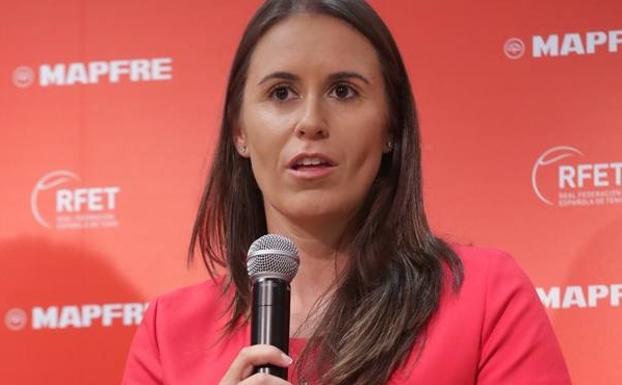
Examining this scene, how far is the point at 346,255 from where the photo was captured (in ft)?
6.03

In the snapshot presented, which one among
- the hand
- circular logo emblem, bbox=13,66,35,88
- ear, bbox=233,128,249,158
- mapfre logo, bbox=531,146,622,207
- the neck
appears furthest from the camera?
circular logo emblem, bbox=13,66,35,88

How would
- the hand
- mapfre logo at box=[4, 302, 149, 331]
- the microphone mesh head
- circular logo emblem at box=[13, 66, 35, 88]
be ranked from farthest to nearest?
circular logo emblem at box=[13, 66, 35, 88]
mapfre logo at box=[4, 302, 149, 331]
the microphone mesh head
the hand

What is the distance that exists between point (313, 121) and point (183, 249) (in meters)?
1.24

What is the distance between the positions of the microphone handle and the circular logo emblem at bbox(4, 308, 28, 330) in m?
1.71

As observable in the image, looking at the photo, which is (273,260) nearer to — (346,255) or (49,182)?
(346,255)

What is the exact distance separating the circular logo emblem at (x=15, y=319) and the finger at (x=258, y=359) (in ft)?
5.65

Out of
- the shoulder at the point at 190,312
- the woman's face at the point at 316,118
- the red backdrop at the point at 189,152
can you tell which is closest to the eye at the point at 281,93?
the woman's face at the point at 316,118

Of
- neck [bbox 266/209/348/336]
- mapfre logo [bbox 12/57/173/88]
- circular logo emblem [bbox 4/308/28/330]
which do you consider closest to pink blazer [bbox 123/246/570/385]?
neck [bbox 266/209/348/336]

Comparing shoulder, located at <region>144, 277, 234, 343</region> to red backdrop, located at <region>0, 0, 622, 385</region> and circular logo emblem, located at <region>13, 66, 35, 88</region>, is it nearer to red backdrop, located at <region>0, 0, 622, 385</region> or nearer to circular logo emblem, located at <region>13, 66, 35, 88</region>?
red backdrop, located at <region>0, 0, 622, 385</region>

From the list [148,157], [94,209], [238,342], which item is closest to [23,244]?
[94,209]

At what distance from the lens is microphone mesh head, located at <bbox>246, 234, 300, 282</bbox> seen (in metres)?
1.34

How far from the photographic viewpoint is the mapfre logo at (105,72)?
2.93 meters

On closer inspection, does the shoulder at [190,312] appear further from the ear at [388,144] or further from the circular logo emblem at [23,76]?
the circular logo emblem at [23,76]

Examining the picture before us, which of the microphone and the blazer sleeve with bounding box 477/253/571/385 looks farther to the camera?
the blazer sleeve with bounding box 477/253/571/385
